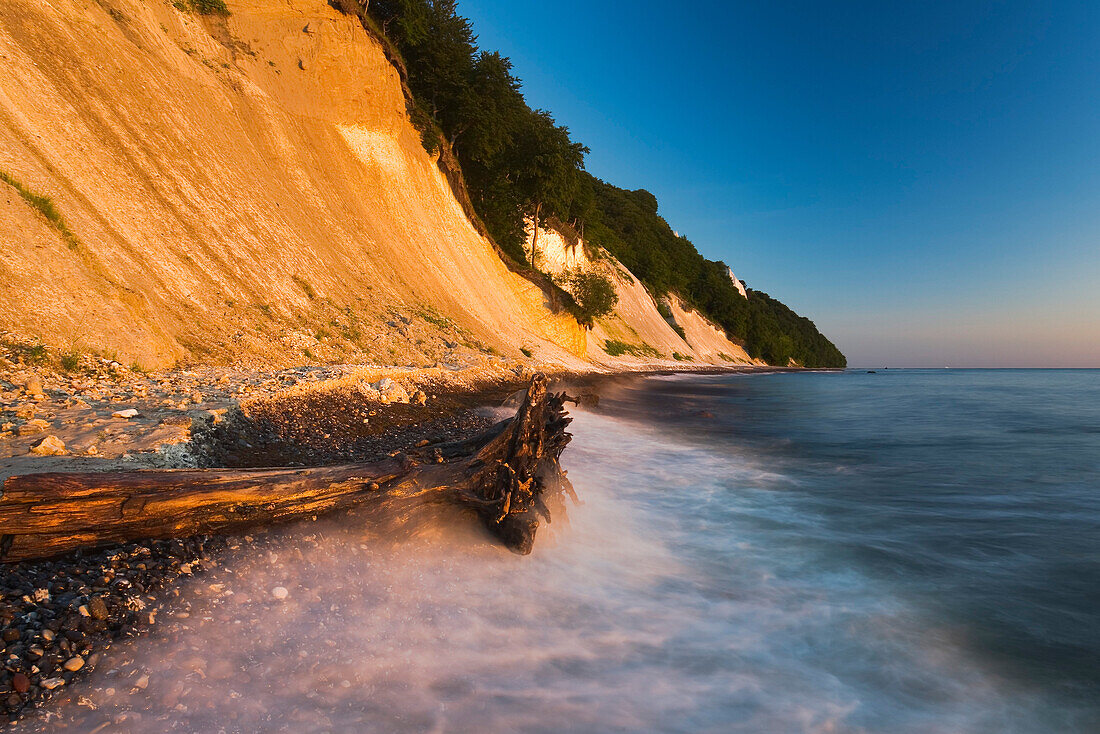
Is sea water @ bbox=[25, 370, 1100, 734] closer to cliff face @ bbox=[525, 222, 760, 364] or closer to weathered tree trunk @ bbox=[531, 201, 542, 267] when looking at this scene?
cliff face @ bbox=[525, 222, 760, 364]

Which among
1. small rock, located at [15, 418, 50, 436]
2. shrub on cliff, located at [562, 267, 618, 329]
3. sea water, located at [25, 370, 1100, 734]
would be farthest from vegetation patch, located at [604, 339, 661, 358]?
small rock, located at [15, 418, 50, 436]

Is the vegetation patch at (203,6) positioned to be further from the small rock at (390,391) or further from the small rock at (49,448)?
the small rock at (49,448)

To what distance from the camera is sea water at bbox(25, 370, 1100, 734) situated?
9.53ft

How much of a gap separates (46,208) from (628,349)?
38522mm

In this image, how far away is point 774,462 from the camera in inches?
443

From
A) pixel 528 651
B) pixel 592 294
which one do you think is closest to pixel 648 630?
pixel 528 651

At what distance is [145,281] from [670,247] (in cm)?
7815

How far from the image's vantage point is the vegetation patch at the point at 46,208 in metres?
8.14

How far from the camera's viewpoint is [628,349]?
142 ft

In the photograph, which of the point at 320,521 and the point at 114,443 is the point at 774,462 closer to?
the point at 320,521

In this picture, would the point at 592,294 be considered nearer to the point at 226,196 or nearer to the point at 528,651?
the point at 226,196

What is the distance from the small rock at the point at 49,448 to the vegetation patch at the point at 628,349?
35.8 m

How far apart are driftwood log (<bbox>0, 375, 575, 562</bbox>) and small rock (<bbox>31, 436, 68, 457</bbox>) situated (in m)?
1.28

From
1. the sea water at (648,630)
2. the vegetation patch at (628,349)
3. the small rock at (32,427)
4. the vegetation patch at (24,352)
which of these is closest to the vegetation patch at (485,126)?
the vegetation patch at (628,349)
